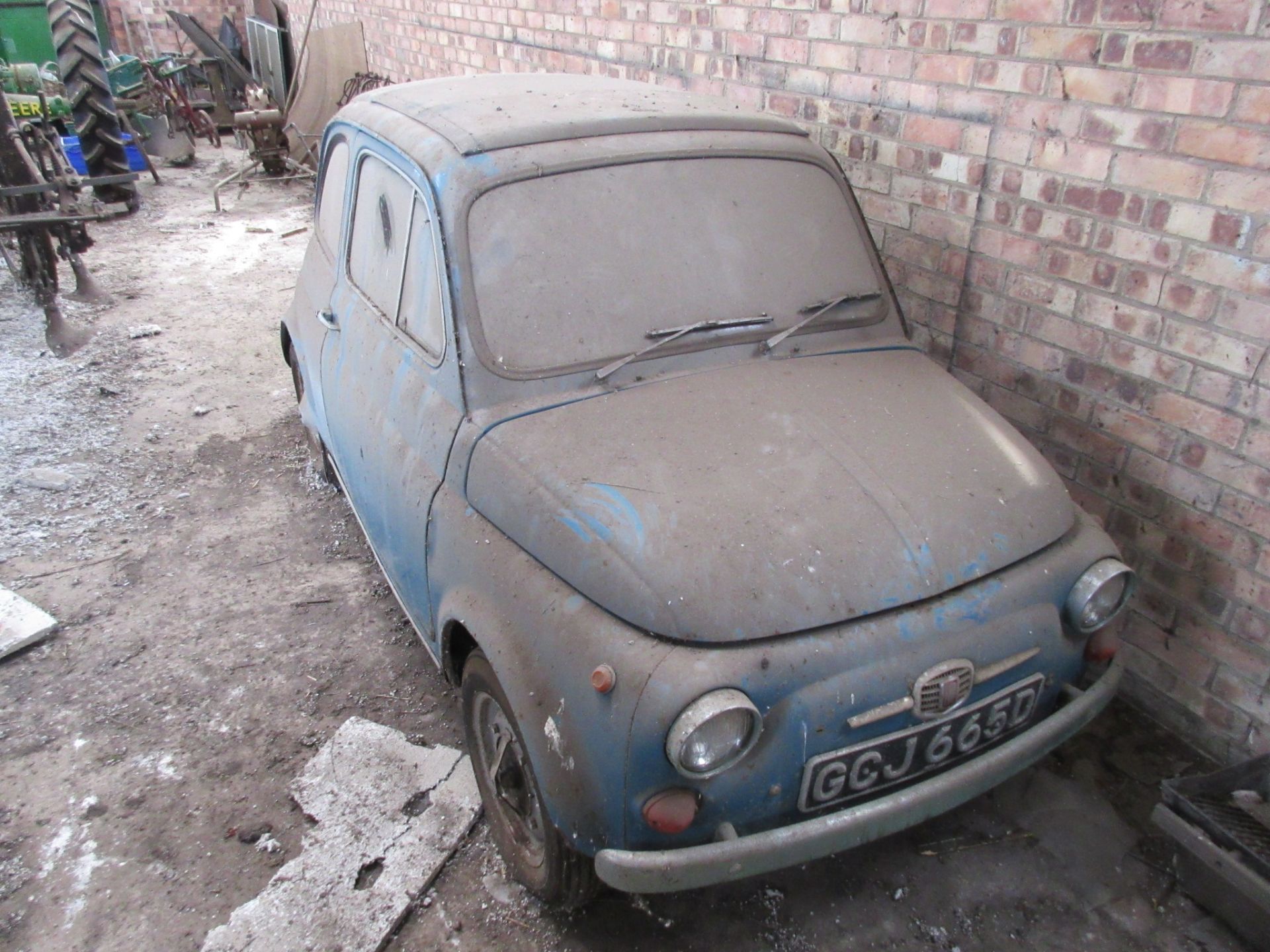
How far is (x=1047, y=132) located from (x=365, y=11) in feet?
29.3

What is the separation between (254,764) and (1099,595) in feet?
8.33

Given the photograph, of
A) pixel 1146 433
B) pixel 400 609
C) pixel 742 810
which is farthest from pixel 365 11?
pixel 742 810

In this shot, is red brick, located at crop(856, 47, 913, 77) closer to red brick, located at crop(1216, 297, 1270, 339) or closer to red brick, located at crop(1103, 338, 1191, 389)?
red brick, located at crop(1103, 338, 1191, 389)

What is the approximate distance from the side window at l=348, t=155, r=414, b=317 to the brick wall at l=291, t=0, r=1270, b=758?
207 cm

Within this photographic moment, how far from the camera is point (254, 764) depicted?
9.32 ft

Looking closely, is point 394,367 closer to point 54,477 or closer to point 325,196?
point 325,196

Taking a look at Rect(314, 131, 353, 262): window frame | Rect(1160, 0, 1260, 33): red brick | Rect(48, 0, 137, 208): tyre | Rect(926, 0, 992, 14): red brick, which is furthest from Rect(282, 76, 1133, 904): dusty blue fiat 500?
Rect(48, 0, 137, 208): tyre

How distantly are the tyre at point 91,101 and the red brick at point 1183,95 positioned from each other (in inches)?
360

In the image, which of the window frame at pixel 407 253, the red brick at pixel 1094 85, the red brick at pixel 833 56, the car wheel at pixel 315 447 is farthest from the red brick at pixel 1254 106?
the car wheel at pixel 315 447

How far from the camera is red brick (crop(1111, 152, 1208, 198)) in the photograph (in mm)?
2602

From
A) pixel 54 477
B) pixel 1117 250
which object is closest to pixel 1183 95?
pixel 1117 250

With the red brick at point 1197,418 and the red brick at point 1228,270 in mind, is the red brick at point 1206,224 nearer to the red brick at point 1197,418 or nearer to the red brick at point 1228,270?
the red brick at point 1228,270

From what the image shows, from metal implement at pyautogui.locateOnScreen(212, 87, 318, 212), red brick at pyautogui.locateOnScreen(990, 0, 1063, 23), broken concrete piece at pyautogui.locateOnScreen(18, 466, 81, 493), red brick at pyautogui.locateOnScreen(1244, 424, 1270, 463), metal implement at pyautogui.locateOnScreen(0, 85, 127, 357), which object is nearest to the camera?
red brick at pyautogui.locateOnScreen(1244, 424, 1270, 463)

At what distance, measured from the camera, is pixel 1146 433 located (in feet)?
9.43
